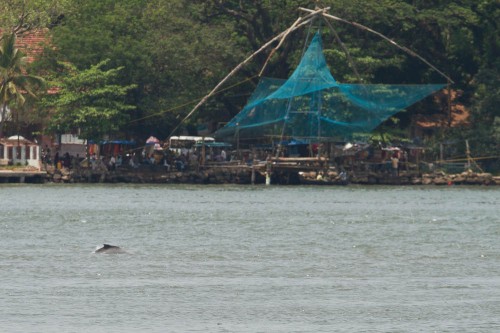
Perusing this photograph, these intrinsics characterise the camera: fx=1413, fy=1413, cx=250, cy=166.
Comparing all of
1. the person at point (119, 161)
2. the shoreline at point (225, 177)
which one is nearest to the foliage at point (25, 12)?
the person at point (119, 161)

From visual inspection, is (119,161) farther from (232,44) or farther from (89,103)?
(232,44)

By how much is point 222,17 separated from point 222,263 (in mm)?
48147

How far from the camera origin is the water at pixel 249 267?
23.0 meters

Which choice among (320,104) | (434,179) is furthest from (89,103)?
(434,179)

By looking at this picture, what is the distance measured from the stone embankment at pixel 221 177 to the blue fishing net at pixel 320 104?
279 inches

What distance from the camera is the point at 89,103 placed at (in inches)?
2908

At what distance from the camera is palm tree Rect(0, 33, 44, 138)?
72812 mm

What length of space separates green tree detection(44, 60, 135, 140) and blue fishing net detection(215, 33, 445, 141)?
10037 mm

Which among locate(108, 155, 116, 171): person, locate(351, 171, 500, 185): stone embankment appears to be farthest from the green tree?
locate(351, 171, 500, 185): stone embankment

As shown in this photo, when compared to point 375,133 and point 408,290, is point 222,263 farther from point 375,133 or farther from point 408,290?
point 375,133

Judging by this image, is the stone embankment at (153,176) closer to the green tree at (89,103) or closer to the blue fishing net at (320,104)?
the green tree at (89,103)

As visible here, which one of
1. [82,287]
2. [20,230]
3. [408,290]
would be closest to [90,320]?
[82,287]

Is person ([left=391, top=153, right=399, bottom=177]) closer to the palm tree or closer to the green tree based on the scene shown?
the green tree

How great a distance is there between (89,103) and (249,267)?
4458 centimetres
